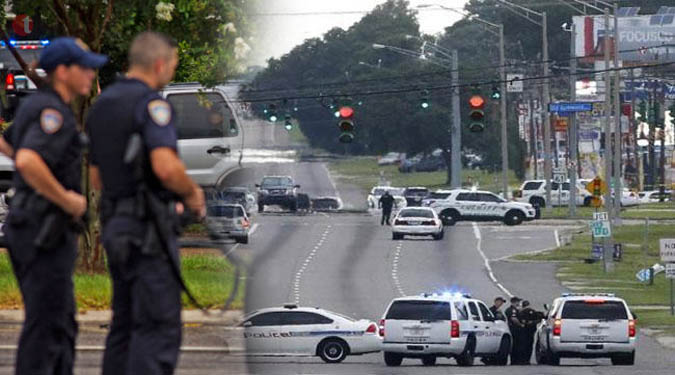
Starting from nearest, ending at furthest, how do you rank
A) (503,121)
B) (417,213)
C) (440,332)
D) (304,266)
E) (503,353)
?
(440,332), (503,353), (304,266), (417,213), (503,121)

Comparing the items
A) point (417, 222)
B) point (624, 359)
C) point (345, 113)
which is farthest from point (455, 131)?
point (624, 359)

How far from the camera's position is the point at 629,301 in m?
49.7

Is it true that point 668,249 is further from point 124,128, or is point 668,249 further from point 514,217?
point 124,128

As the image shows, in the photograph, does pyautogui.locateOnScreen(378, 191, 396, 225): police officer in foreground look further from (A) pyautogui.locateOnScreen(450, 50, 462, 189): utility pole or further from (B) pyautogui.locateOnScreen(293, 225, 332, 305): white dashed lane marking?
(A) pyautogui.locateOnScreen(450, 50, 462, 189): utility pole

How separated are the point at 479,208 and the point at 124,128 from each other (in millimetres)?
66255

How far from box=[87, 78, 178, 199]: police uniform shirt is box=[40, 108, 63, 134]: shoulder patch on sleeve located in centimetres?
16

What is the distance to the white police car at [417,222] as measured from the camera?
66.7 meters

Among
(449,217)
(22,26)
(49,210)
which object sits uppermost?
(22,26)

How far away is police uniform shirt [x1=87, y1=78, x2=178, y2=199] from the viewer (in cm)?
803

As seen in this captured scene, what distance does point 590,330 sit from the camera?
34219 mm

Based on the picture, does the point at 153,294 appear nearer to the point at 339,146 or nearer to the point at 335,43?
the point at 335,43

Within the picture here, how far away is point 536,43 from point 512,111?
8431mm

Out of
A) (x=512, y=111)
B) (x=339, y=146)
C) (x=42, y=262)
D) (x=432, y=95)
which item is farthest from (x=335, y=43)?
(x=42, y=262)

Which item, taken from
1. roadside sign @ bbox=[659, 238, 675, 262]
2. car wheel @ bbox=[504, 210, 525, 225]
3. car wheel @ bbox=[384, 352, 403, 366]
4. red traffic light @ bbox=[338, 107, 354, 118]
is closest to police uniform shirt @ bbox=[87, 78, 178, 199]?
car wheel @ bbox=[384, 352, 403, 366]
